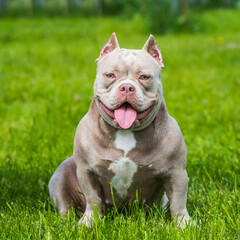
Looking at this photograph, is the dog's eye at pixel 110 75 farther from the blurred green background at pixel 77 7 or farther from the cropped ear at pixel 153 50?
the blurred green background at pixel 77 7

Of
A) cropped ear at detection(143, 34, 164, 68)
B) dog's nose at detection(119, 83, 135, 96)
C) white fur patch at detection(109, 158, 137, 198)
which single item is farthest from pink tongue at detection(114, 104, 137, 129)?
cropped ear at detection(143, 34, 164, 68)

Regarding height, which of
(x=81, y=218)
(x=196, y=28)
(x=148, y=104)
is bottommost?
(x=196, y=28)

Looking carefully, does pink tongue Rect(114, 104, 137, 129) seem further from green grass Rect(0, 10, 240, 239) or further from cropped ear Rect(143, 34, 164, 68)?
green grass Rect(0, 10, 240, 239)

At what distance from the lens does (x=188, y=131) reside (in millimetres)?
4672

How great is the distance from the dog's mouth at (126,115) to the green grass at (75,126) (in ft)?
1.82

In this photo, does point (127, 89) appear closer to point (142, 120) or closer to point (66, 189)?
point (142, 120)

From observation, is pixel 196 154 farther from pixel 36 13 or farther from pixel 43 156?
pixel 36 13

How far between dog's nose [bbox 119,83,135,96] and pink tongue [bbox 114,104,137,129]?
11 cm

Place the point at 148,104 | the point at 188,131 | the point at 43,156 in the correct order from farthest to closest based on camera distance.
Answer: the point at 188,131 < the point at 43,156 < the point at 148,104

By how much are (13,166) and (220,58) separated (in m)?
5.76

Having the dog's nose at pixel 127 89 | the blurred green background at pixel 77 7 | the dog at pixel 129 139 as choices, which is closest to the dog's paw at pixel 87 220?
the dog at pixel 129 139

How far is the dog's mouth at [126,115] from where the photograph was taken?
2.31 meters

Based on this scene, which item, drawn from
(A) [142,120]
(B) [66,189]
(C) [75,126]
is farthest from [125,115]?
(C) [75,126]

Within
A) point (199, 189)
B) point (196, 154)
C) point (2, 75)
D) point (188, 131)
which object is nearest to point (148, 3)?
point (2, 75)
